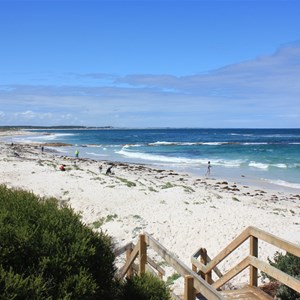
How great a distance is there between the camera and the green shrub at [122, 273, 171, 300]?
167 inches

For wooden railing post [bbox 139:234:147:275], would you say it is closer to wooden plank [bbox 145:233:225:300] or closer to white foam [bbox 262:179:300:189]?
wooden plank [bbox 145:233:225:300]

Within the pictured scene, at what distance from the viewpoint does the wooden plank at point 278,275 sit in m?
4.52

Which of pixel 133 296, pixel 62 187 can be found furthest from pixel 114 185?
pixel 133 296

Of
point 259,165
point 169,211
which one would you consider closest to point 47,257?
point 169,211

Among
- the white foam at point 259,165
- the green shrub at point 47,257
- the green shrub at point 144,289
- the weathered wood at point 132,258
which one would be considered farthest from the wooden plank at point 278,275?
the white foam at point 259,165

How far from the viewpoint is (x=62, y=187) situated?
1897 centimetres

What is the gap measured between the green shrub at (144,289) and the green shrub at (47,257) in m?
0.30

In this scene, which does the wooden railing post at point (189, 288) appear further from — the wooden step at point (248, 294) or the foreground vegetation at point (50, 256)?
the wooden step at point (248, 294)

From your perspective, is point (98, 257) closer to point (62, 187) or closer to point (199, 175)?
point (62, 187)

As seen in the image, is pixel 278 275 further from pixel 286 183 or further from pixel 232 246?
pixel 286 183

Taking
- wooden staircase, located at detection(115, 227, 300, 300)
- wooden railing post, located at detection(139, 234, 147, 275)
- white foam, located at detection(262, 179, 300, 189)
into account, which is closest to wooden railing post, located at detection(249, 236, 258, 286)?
wooden staircase, located at detection(115, 227, 300, 300)

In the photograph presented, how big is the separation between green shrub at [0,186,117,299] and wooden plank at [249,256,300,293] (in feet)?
6.97

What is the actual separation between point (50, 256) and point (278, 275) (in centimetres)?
284

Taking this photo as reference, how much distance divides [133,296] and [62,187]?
50.1 ft
